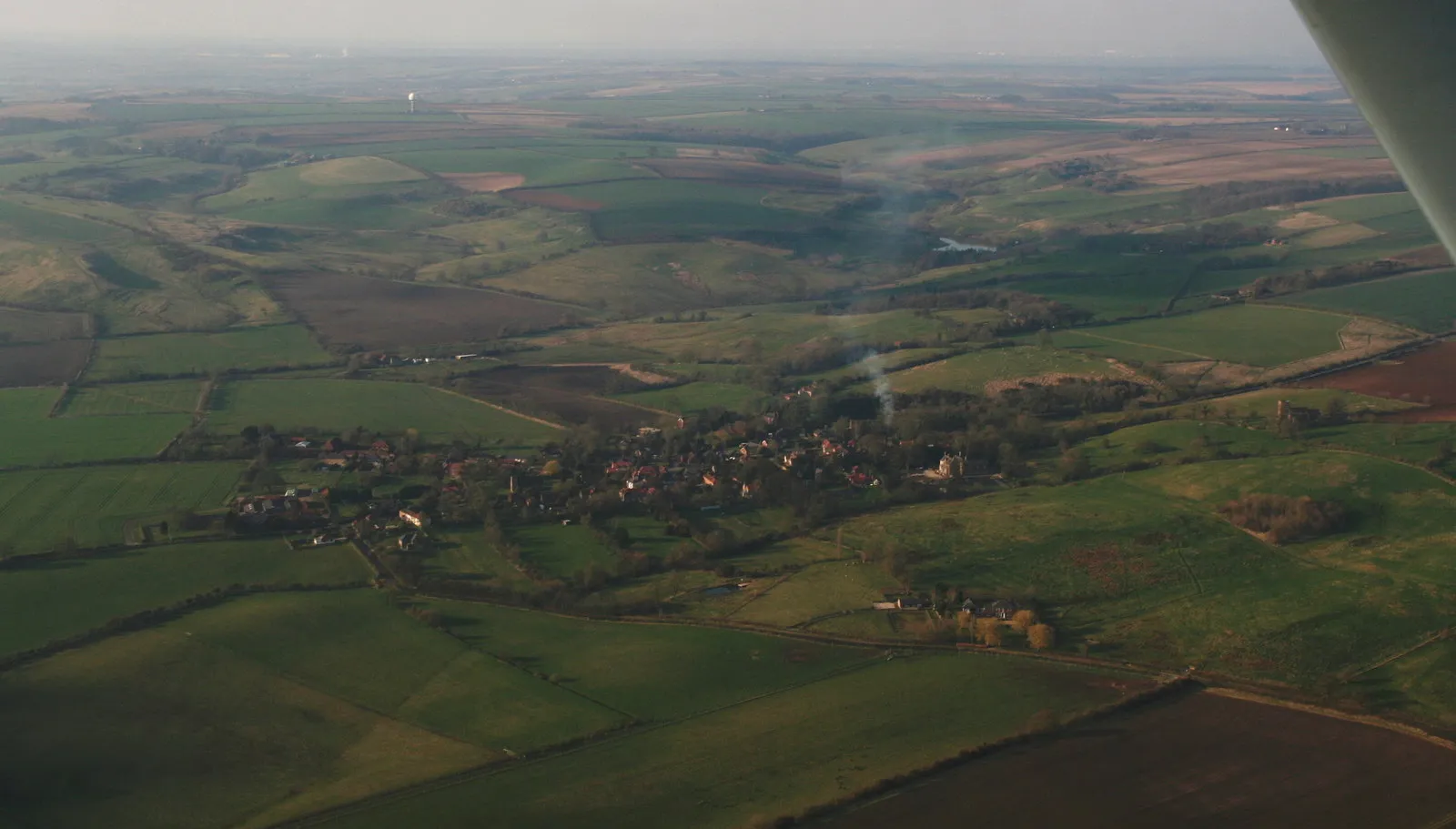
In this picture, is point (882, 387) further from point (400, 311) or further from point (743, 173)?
point (743, 173)

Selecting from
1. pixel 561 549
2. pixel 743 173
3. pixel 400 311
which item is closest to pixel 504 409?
pixel 561 549

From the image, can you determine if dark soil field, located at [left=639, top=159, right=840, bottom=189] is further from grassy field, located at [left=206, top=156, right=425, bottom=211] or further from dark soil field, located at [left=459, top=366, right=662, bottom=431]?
dark soil field, located at [left=459, top=366, right=662, bottom=431]

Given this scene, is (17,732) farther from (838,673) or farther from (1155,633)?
(1155,633)

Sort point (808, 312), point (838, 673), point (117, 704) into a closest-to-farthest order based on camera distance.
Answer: point (117, 704) → point (838, 673) → point (808, 312)

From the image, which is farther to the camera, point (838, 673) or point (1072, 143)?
point (1072, 143)

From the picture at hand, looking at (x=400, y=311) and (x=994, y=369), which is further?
(x=400, y=311)

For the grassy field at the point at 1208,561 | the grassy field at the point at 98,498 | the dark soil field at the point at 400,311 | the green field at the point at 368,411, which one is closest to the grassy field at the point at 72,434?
the grassy field at the point at 98,498

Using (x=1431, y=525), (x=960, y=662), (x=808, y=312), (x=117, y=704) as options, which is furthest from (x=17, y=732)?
(x=808, y=312)
